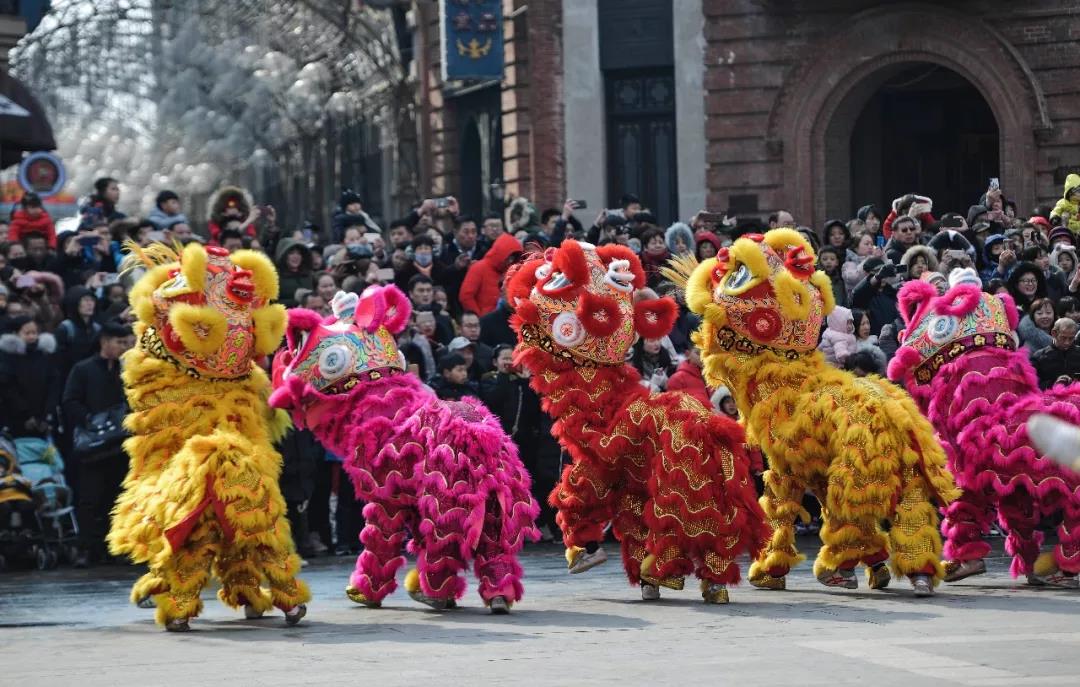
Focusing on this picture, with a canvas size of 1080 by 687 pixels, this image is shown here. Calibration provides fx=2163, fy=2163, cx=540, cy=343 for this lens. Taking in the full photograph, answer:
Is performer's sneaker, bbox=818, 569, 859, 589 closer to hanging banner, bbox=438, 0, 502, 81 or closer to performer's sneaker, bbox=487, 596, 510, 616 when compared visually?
performer's sneaker, bbox=487, 596, 510, 616

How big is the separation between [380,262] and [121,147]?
20.3 meters

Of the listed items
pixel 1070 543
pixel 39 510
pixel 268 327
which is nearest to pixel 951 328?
pixel 1070 543

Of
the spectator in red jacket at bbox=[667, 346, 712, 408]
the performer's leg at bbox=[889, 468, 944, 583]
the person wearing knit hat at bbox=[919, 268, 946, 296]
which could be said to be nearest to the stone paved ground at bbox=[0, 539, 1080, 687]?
the performer's leg at bbox=[889, 468, 944, 583]

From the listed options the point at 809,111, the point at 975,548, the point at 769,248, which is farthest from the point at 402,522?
the point at 809,111

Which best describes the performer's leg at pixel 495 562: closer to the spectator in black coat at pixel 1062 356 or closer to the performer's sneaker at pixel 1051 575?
the performer's sneaker at pixel 1051 575

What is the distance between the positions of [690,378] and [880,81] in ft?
41.1

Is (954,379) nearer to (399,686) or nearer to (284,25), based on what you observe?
(399,686)

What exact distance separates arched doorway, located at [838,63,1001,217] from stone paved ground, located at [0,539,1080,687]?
15.2 meters

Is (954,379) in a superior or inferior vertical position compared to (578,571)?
superior

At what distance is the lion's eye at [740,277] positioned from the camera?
1140cm

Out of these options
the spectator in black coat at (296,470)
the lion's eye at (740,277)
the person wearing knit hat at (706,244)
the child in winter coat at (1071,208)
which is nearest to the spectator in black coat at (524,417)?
the spectator in black coat at (296,470)

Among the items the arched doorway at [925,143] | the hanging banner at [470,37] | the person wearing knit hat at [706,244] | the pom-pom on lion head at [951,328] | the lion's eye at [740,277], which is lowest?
the pom-pom on lion head at [951,328]

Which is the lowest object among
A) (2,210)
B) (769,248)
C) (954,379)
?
(954,379)

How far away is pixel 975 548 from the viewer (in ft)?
38.5
